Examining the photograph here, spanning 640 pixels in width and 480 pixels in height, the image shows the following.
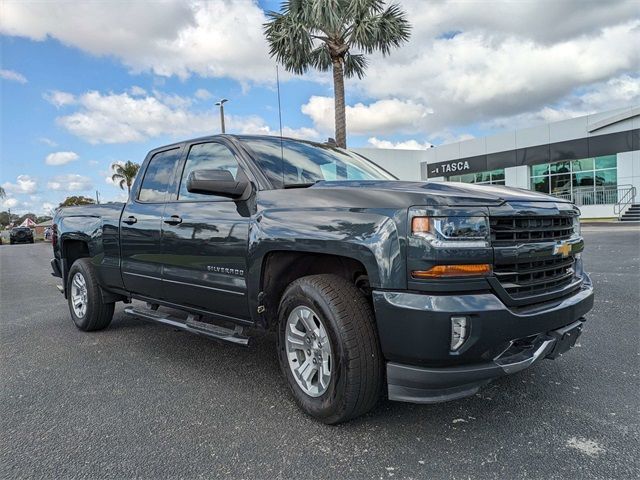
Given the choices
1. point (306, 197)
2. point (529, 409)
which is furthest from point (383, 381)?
point (306, 197)

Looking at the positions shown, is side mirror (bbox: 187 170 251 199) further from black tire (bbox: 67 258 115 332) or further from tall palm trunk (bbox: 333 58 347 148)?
tall palm trunk (bbox: 333 58 347 148)

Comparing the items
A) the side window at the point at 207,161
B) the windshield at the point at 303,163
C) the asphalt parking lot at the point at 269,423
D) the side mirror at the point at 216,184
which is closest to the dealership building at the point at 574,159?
the windshield at the point at 303,163

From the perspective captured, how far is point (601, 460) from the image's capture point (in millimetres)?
2396

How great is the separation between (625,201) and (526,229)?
25.5 meters

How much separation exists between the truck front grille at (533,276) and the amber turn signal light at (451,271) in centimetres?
13

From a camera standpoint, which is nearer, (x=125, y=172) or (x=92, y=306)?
(x=92, y=306)

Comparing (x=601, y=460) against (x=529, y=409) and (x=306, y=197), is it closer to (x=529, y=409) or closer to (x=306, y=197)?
(x=529, y=409)

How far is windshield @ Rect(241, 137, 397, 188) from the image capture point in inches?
138

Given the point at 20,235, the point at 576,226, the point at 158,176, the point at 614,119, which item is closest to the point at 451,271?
the point at 576,226

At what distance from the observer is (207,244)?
142 inches

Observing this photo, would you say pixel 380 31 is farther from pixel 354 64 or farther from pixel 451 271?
pixel 451 271

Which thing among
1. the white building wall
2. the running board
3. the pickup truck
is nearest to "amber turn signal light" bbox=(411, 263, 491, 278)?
the pickup truck

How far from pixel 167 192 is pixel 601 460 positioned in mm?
3722

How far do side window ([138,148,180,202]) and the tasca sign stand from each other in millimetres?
28806
